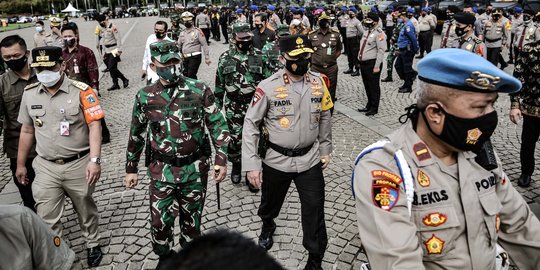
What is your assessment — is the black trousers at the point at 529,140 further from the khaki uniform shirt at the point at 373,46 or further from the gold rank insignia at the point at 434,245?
the gold rank insignia at the point at 434,245

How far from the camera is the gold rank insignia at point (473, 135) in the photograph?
5.75 ft

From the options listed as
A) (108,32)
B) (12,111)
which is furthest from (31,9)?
(12,111)

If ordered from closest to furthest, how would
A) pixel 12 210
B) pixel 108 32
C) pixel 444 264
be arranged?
pixel 444 264, pixel 12 210, pixel 108 32

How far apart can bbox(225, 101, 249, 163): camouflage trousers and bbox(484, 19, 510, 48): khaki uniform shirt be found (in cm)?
917

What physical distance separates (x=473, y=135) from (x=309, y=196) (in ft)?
6.60

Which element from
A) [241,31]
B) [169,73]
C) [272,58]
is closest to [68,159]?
[169,73]

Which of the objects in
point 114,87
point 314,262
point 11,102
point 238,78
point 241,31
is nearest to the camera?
point 314,262

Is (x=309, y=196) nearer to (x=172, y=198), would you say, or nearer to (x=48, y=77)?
(x=172, y=198)

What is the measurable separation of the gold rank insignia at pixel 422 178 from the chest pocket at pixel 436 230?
0.35 ft

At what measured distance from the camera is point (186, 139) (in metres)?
3.47

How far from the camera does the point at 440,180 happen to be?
1.74 m

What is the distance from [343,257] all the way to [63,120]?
9.80ft

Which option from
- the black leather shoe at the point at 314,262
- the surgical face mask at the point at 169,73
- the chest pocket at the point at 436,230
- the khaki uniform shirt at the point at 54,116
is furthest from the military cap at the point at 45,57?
the chest pocket at the point at 436,230

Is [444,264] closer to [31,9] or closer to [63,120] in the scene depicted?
[63,120]
